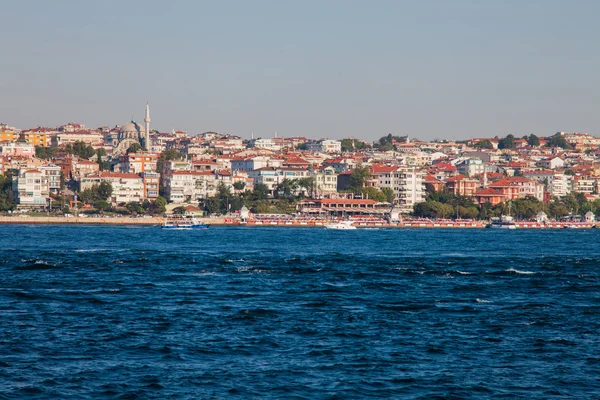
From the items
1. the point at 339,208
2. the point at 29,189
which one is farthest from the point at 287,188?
the point at 29,189

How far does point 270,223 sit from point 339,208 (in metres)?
12.7

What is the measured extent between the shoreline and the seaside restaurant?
722 cm

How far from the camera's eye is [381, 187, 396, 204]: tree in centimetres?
11451

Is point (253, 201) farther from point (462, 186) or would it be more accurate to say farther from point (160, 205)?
point (462, 186)

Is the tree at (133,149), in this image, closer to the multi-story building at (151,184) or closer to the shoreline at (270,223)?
the multi-story building at (151,184)

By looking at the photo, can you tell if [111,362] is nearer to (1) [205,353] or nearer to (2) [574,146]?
(1) [205,353]

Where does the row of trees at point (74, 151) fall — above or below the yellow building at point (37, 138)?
below

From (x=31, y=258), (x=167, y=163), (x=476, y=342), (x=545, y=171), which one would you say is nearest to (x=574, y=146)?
(x=545, y=171)

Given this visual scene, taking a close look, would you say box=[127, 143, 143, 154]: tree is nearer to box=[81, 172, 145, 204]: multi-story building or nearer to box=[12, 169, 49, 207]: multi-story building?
box=[81, 172, 145, 204]: multi-story building

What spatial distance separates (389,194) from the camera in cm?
11512

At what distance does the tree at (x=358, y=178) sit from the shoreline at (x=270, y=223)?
1408 centimetres

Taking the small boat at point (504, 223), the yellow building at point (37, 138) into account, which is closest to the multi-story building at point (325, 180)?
the small boat at point (504, 223)

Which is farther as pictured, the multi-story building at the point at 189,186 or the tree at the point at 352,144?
the tree at the point at 352,144

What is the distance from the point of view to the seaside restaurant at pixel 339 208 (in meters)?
107
